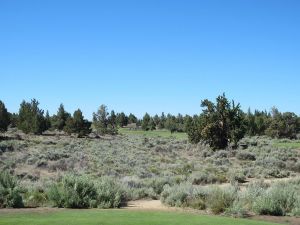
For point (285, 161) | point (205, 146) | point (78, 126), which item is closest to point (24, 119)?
point (78, 126)

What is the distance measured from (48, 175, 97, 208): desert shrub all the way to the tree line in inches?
1049

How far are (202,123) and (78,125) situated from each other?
38.2 meters

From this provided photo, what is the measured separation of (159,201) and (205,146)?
30.9 m

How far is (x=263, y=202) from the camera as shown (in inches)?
695

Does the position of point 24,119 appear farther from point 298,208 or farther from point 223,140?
point 298,208

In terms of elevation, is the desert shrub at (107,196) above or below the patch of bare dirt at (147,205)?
above

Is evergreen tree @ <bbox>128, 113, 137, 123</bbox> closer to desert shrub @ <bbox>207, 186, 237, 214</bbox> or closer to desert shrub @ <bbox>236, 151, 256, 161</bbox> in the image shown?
desert shrub @ <bbox>236, 151, 256, 161</bbox>

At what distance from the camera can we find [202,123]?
45.6 m

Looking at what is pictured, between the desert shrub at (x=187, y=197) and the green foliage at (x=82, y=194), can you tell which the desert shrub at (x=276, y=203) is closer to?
the desert shrub at (x=187, y=197)

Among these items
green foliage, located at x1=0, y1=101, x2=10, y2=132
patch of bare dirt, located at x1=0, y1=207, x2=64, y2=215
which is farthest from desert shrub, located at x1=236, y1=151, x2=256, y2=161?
green foliage, located at x1=0, y1=101, x2=10, y2=132

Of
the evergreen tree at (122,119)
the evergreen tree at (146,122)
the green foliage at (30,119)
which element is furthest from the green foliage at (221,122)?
the evergreen tree at (122,119)

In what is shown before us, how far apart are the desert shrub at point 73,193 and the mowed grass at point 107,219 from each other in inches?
103

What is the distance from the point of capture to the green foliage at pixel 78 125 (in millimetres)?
78906

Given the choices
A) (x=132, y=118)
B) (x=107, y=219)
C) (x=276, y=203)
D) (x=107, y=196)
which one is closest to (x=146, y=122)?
(x=132, y=118)
